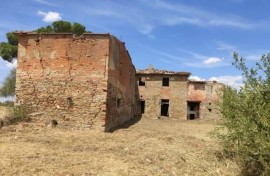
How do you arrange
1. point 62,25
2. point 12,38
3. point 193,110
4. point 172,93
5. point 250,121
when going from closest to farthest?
point 250,121 < point 172,93 < point 193,110 < point 62,25 < point 12,38

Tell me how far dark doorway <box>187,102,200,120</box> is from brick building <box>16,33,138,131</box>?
1845 cm

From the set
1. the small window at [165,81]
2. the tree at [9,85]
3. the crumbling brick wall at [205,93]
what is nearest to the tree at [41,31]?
the tree at [9,85]

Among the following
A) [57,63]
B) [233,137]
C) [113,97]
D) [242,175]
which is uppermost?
[57,63]

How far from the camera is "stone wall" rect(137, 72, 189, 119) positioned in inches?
1283

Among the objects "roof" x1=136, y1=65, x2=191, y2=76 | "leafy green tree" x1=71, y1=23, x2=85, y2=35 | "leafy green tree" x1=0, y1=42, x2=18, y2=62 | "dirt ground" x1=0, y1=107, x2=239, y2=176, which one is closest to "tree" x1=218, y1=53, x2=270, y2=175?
"dirt ground" x1=0, y1=107, x2=239, y2=176

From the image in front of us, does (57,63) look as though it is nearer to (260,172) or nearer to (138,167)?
(138,167)

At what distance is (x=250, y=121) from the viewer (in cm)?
895

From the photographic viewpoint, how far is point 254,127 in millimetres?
8555

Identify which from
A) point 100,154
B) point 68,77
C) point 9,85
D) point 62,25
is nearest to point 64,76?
point 68,77

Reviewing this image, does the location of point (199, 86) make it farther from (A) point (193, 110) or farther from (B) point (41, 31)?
(B) point (41, 31)

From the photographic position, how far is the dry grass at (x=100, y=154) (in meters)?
9.17

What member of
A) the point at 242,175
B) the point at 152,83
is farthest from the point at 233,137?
the point at 152,83

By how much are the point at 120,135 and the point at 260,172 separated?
7.01 metres

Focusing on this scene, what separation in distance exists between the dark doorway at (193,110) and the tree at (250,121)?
917 inches
